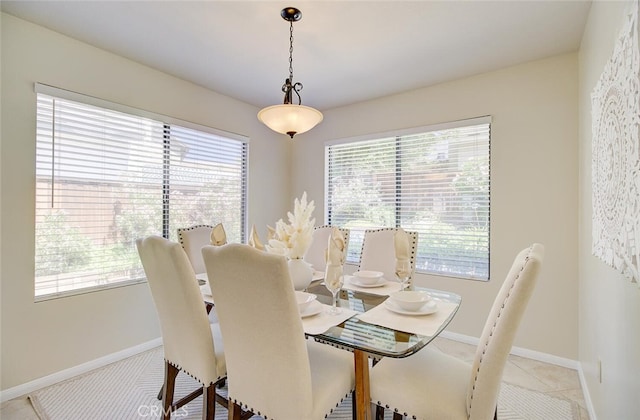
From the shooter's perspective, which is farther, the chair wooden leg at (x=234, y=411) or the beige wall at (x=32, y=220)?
the beige wall at (x=32, y=220)

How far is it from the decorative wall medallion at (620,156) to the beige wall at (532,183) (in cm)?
99

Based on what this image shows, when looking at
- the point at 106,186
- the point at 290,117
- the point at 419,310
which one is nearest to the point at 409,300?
the point at 419,310

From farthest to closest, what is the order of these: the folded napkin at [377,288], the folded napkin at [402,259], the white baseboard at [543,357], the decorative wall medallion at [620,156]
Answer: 1. the white baseboard at [543,357]
2. the folded napkin at [377,288]
3. the folded napkin at [402,259]
4. the decorative wall medallion at [620,156]

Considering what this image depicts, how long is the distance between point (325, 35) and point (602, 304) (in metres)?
2.41

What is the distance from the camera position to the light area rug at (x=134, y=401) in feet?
6.16

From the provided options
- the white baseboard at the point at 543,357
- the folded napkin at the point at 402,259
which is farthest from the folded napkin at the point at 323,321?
the white baseboard at the point at 543,357

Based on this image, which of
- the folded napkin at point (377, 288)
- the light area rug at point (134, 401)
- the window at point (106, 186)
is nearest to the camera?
the light area rug at point (134, 401)

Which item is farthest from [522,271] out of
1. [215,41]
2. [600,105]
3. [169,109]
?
[169,109]

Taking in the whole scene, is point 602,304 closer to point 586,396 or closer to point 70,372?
point 586,396

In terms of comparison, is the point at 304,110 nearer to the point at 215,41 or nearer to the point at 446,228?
the point at 215,41

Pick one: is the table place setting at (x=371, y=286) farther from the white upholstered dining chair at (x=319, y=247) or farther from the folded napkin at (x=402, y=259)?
the white upholstered dining chair at (x=319, y=247)

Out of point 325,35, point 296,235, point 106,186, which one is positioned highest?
point 325,35

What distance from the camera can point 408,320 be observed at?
1453mm

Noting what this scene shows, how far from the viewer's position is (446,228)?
10.2 ft
